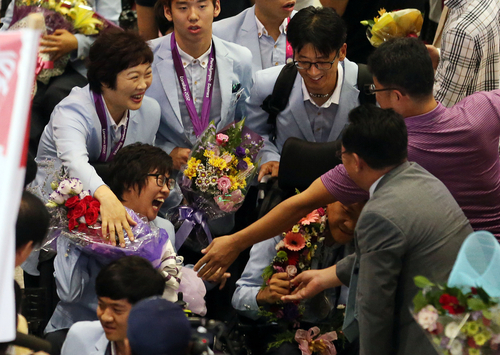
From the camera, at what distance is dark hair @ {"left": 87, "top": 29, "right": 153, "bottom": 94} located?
362 centimetres

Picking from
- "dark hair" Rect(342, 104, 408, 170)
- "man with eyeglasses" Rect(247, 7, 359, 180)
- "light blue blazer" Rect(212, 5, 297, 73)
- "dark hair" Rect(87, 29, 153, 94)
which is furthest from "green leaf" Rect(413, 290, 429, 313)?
"light blue blazer" Rect(212, 5, 297, 73)

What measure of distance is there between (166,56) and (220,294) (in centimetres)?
143

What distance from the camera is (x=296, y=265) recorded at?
3453mm

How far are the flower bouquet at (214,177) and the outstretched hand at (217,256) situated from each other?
0.43 metres

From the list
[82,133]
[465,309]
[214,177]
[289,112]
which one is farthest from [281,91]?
[465,309]

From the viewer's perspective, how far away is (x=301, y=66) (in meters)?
3.76

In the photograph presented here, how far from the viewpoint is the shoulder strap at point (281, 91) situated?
3935 millimetres

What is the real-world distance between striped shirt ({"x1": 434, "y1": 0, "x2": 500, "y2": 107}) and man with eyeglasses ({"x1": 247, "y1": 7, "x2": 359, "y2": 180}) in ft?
1.67

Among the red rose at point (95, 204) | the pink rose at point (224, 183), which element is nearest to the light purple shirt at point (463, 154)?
the pink rose at point (224, 183)

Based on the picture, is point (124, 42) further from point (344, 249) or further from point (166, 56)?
point (344, 249)

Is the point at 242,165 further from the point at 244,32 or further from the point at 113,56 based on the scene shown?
the point at 244,32

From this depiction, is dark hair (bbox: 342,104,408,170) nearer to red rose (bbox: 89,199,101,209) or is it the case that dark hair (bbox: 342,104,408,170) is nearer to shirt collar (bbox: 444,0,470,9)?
red rose (bbox: 89,199,101,209)

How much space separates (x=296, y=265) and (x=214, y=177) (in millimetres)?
617

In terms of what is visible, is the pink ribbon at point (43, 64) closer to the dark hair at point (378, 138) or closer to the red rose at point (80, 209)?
the red rose at point (80, 209)
